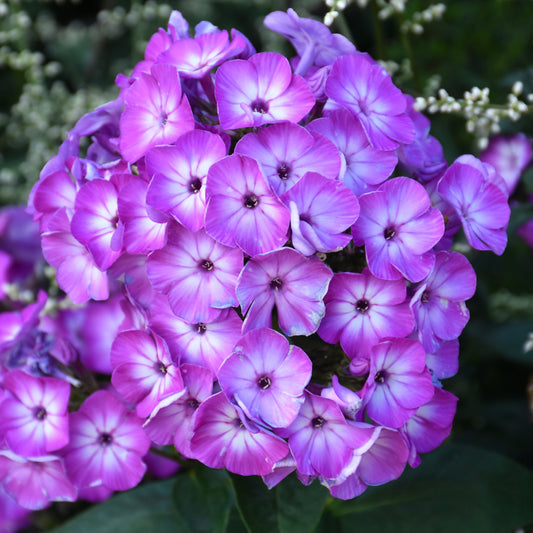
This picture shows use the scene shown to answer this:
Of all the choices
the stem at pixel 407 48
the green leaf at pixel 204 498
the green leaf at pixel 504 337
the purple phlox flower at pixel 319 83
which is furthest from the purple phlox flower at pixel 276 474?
the stem at pixel 407 48

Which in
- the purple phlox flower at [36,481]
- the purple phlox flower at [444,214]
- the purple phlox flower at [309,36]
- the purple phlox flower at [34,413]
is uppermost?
the purple phlox flower at [309,36]

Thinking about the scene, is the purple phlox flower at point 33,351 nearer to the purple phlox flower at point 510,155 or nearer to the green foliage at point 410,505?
the green foliage at point 410,505

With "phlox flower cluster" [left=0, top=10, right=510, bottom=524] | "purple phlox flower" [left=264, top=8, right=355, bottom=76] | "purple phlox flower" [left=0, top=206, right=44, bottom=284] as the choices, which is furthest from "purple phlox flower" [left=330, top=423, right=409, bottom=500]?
"purple phlox flower" [left=0, top=206, right=44, bottom=284]

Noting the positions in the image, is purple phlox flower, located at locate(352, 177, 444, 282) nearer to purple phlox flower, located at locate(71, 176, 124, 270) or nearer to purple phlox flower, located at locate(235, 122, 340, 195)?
purple phlox flower, located at locate(235, 122, 340, 195)

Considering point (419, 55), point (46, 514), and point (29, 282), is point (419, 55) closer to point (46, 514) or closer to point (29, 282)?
point (29, 282)

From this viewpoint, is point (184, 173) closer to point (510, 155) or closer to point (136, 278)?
point (136, 278)

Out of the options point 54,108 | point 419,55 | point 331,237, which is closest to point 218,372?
point 331,237

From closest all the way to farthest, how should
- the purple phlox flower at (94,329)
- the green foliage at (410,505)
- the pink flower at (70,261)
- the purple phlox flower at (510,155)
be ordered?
the pink flower at (70,261), the green foliage at (410,505), the purple phlox flower at (94,329), the purple phlox flower at (510,155)
